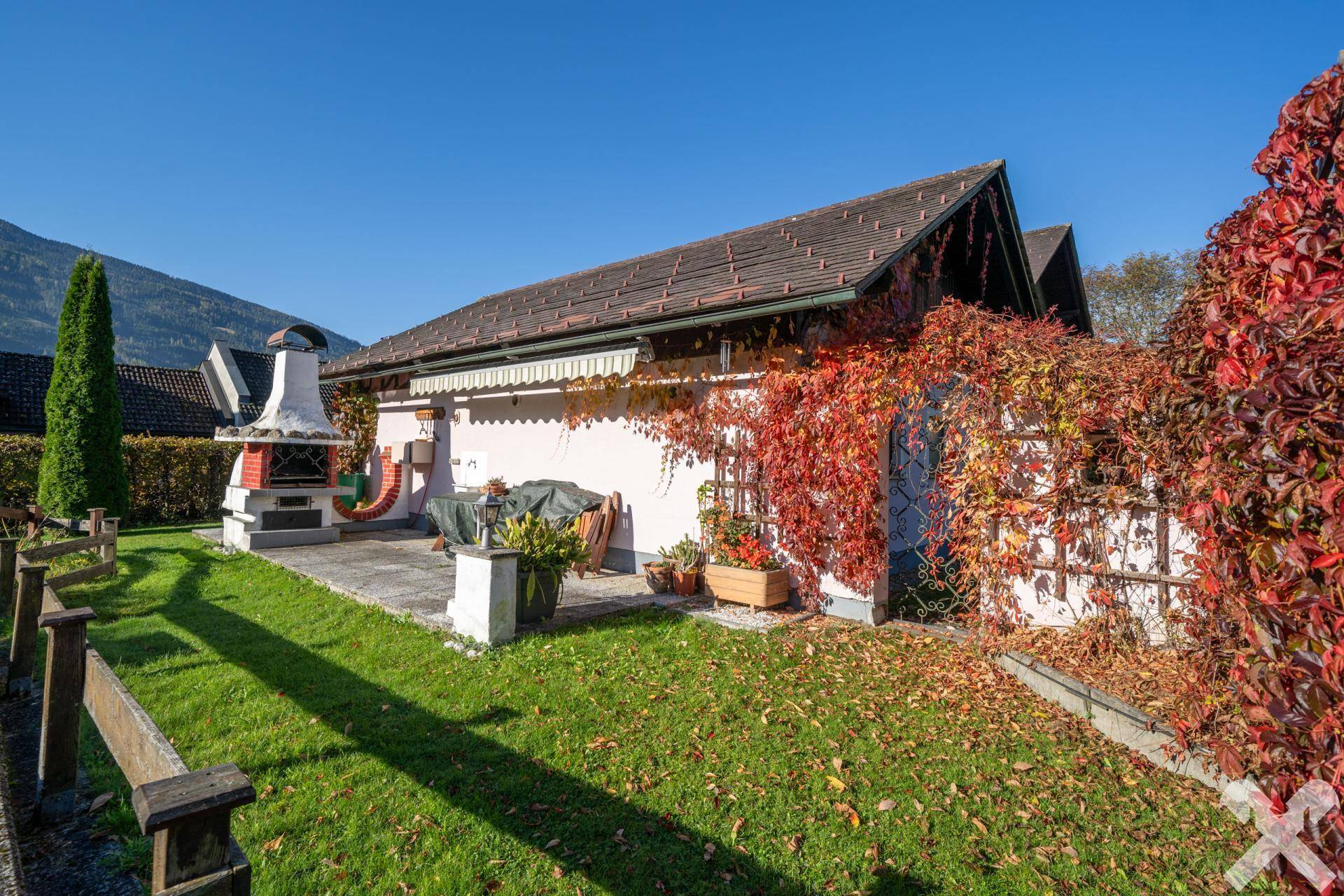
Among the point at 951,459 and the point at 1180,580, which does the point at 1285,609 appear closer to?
the point at 1180,580

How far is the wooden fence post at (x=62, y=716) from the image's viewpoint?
360cm

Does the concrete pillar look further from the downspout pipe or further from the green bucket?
the green bucket

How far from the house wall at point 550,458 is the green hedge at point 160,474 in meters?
6.32

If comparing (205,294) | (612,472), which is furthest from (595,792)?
(205,294)

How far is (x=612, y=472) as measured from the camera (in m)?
11.6

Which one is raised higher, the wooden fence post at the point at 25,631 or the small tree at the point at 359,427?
the small tree at the point at 359,427

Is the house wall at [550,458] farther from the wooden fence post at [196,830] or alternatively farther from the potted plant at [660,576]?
the wooden fence post at [196,830]

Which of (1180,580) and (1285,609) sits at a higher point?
(1285,609)

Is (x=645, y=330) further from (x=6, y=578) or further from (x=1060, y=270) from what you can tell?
(x=1060, y=270)

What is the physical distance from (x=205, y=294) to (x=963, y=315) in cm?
19514

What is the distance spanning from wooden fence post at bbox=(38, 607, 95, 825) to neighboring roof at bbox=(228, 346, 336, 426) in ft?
114

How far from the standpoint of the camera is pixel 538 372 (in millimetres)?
11070

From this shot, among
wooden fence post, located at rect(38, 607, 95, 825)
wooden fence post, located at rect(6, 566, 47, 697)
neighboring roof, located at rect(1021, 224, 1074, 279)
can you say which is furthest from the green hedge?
neighboring roof, located at rect(1021, 224, 1074, 279)

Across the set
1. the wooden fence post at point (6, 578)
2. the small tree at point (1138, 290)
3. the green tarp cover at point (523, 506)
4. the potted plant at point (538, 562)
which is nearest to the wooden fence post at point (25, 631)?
the wooden fence post at point (6, 578)
